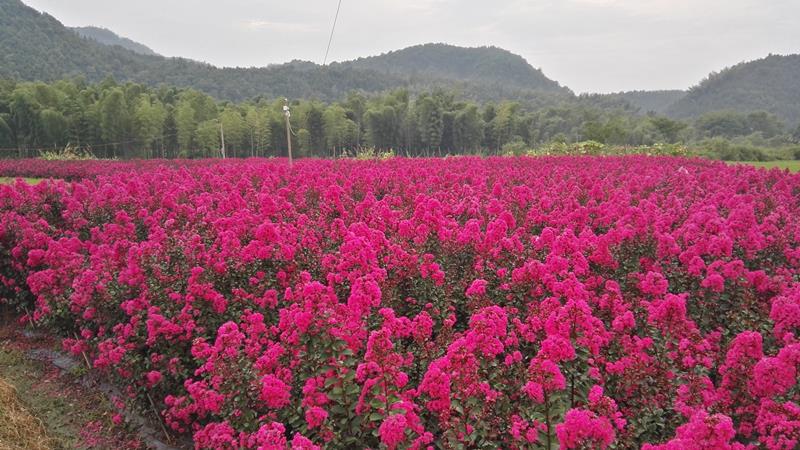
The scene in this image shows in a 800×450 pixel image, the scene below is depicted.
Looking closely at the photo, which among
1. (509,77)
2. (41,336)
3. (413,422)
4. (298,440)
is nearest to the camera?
(298,440)

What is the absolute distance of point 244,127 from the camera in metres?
55.7

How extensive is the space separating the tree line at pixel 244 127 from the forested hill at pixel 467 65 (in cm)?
10308

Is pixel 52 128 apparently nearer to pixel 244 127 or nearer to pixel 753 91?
pixel 244 127

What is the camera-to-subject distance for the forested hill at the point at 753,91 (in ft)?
349

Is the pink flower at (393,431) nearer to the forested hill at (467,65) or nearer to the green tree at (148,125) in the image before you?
the green tree at (148,125)

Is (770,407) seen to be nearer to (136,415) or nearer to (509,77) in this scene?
(136,415)

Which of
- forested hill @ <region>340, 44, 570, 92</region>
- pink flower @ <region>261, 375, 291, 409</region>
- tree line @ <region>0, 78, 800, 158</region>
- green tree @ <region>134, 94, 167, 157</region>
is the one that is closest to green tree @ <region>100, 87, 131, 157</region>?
tree line @ <region>0, 78, 800, 158</region>

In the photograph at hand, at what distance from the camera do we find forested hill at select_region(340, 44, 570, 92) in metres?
175

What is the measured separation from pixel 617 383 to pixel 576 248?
161 centimetres

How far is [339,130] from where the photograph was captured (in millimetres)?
59406

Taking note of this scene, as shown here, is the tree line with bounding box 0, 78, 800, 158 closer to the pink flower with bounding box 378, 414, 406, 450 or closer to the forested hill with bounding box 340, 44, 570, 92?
the pink flower with bounding box 378, 414, 406, 450

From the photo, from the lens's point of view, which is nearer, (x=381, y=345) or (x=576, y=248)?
(x=381, y=345)

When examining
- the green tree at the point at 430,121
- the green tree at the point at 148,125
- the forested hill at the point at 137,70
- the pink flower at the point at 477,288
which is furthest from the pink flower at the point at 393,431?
the forested hill at the point at 137,70

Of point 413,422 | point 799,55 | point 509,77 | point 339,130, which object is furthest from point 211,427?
point 509,77
